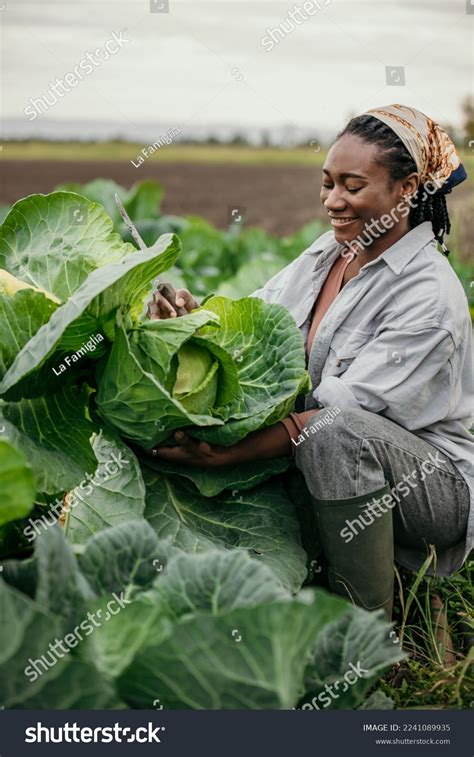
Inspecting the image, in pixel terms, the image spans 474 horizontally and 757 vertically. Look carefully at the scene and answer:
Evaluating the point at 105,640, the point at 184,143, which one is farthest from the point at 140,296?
the point at 184,143

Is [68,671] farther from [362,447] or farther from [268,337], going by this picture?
[268,337]

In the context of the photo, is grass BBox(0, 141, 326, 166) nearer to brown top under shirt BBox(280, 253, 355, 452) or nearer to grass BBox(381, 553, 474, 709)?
brown top under shirt BBox(280, 253, 355, 452)

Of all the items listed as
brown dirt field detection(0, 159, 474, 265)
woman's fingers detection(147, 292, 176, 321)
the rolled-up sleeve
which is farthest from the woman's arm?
brown dirt field detection(0, 159, 474, 265)

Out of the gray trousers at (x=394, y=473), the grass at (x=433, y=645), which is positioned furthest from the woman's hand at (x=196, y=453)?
the grass at (x=433, y=645)

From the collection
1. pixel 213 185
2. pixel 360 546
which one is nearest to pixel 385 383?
pixel 360 546

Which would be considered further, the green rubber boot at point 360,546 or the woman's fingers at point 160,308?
the woman's fingers at point 160,308

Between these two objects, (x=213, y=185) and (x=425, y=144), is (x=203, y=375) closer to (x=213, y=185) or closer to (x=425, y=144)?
(x=425, y=144)

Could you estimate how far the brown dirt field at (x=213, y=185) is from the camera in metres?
14.5

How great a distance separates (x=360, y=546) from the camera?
2.71 m

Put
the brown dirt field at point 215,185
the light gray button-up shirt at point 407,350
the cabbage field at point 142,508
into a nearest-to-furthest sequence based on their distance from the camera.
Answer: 1. the cabbage field at point 142,508
2. the light gray button-up shirt at point 407,350
3. the brown dirt field at point 215,185

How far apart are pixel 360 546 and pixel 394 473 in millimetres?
239

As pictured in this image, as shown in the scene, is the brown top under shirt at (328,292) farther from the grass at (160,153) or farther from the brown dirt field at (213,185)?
the grass at (160,153)

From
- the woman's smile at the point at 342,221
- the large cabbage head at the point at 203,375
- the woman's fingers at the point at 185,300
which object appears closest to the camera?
the large cabbage head at the point at 203,375

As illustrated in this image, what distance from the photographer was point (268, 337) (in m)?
2.92
